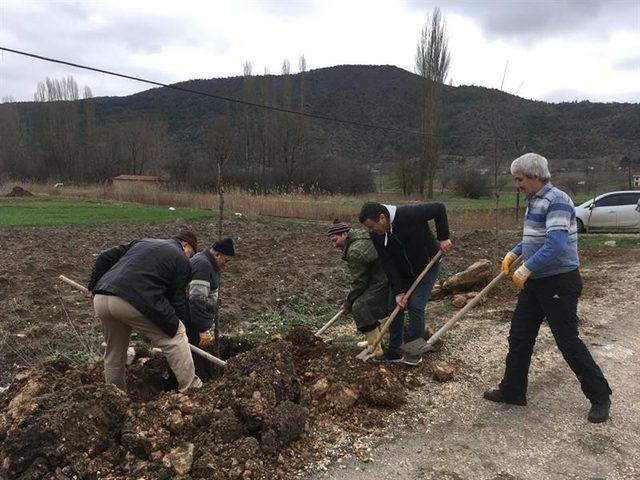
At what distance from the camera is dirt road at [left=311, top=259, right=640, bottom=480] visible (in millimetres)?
3275

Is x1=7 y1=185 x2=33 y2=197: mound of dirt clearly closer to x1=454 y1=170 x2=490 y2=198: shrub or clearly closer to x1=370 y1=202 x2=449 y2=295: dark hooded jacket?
x1=454 y1=170 x2=490 y2=198: shrub

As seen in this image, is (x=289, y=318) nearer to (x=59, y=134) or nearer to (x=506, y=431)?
(x=506, y=431)

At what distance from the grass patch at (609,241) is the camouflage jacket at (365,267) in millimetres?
10323

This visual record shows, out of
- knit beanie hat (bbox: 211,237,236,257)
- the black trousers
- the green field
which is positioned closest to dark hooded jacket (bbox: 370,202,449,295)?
the black trousers

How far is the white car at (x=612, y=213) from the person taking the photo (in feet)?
54.0

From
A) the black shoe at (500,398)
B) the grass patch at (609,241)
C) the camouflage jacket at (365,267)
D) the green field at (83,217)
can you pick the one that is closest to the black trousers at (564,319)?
the black shoe at (500,398)

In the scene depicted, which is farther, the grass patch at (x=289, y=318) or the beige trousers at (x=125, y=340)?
the grass patch at (x=289, y=318)

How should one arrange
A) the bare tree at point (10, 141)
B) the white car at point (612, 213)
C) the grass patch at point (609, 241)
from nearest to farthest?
the grass patch at point (609, 241) < the white car at point (612, 213) < the bare tree at point (10, 141)

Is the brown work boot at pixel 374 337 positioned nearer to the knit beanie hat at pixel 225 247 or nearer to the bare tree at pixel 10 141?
the knit beanie hat at pixel 225 247

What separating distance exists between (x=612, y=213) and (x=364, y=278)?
1453cm

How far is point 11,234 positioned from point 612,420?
14331 millimetres

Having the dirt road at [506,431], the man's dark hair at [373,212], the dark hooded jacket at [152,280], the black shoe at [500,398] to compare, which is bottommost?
the dirt road at [506,431]

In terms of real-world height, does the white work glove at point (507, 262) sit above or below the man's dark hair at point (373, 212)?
below

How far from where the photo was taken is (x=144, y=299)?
12.5 feet
